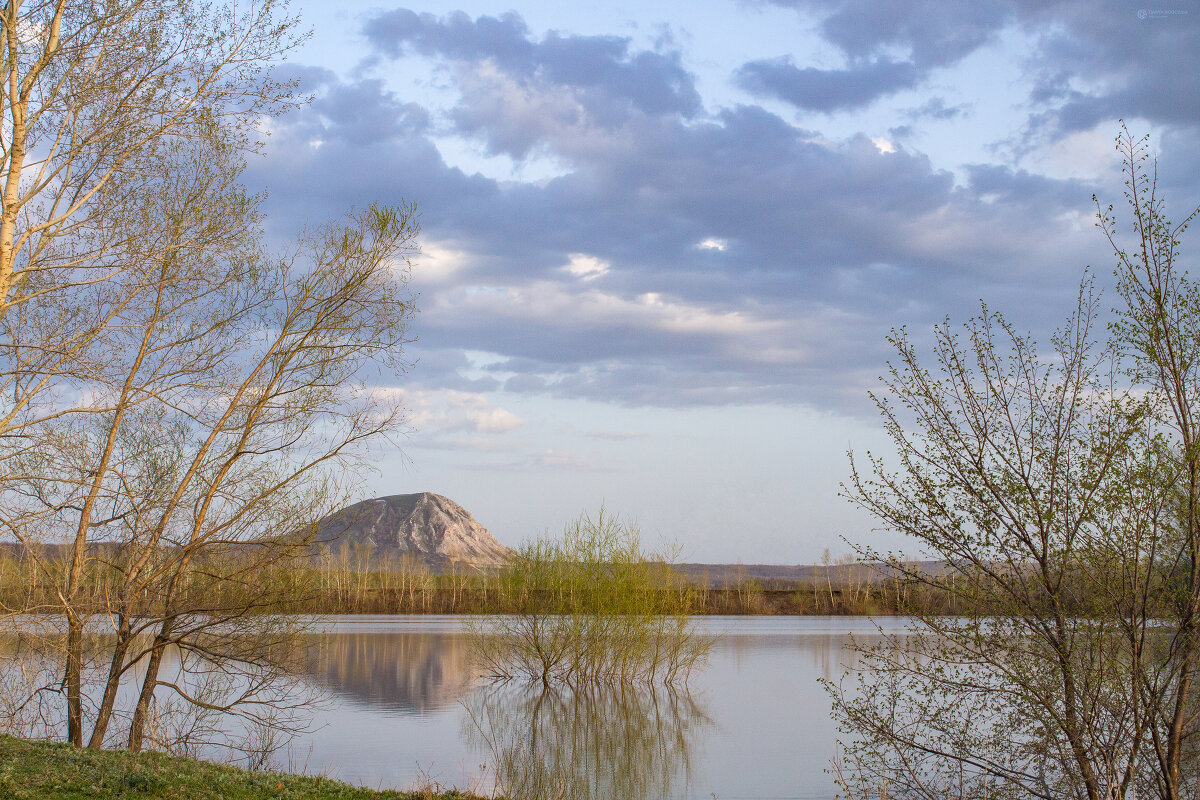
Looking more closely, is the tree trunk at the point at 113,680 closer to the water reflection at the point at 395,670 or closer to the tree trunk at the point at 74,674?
the tree trunk at the point at 74,674

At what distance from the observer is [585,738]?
19359 millimetres

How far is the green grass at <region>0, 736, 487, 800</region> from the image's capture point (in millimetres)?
8195

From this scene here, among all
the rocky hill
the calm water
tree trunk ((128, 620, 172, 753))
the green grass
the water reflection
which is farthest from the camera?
the rocky hill

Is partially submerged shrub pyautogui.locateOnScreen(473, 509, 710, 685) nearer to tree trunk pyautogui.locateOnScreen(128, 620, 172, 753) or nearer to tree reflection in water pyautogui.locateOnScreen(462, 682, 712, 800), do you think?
tree reflection in water pyautogui.locateOnScreen(462, 682, 712, 800)

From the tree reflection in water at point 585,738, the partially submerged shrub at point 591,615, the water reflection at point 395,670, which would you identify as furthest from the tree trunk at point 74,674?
the partially submerged shrub at point 591,615

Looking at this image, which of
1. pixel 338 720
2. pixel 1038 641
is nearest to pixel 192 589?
pixel 338 720

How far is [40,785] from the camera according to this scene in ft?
26.9

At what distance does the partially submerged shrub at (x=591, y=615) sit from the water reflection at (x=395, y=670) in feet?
7.80

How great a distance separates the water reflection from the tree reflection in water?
1.50 metres

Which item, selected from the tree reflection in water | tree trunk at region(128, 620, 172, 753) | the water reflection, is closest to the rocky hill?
the water reflection

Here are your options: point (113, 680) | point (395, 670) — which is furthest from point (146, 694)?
point (395, 670)

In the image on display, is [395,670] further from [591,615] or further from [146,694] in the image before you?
[146,694]

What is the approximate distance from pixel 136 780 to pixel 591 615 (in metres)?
17.7

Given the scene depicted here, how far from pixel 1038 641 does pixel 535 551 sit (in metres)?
19.6
